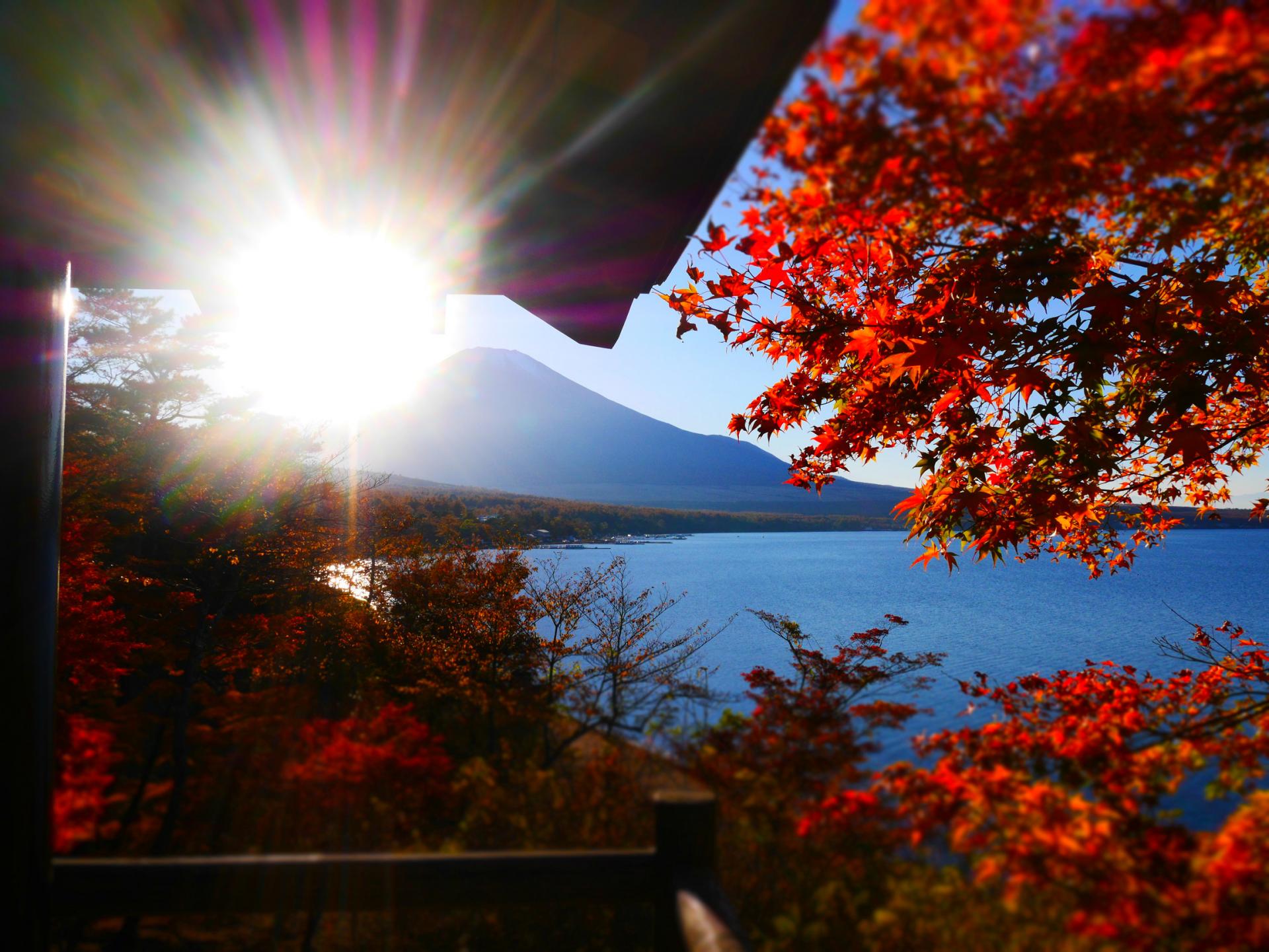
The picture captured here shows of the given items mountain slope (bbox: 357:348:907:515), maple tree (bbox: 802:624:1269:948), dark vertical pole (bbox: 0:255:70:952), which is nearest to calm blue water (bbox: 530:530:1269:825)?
maple tree (bbox: 802:624:1269:948)

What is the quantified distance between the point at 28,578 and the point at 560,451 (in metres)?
90.7

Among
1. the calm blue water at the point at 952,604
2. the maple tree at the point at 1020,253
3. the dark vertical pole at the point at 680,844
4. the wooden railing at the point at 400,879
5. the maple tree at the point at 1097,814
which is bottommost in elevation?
the calm blue water at the point at 952,604

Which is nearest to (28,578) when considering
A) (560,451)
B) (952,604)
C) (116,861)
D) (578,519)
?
(116,861)

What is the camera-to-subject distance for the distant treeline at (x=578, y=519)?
30.1ft

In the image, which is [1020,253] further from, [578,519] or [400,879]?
[578,519]

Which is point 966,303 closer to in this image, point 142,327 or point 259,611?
point 259,611

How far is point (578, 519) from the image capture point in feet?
57.7

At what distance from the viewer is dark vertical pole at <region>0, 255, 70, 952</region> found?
1301 millimetres

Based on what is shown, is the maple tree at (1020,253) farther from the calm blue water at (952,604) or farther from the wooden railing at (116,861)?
the wooden railing at (116,861)

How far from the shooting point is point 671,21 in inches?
39.7

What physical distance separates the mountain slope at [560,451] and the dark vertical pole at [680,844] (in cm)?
5663

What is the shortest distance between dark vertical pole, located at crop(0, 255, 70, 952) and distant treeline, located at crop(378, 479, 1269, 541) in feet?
9.63

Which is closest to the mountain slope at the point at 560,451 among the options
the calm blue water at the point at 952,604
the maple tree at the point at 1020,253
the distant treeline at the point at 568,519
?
the distant treeline at the point at 568,519

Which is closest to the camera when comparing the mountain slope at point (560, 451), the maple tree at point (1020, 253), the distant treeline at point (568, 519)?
the maple tree at point (1020, 253)
